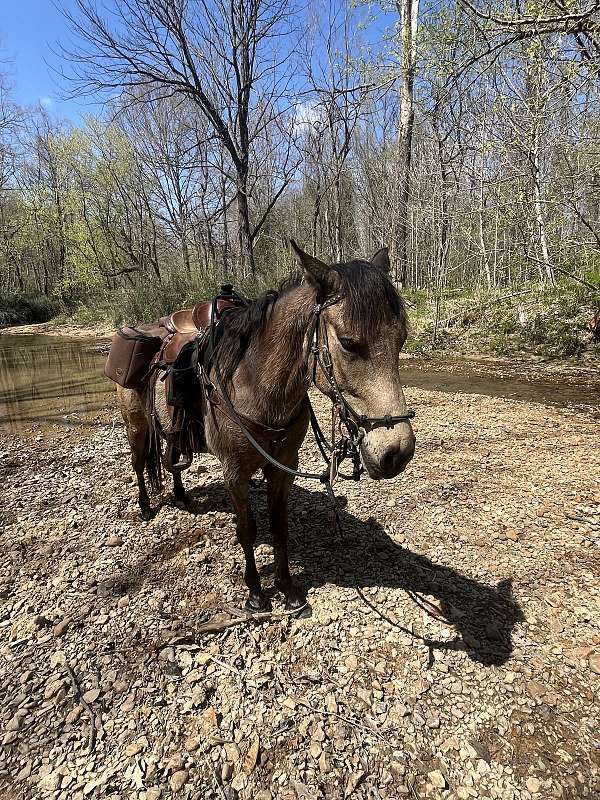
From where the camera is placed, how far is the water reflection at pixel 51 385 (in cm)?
828

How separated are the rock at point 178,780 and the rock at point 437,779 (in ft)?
3.75

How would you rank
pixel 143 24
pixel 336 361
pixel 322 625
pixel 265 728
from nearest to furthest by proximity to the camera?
pixel 336 361 < pixel 265 728 < pixel 322 625 < pixel 143 24

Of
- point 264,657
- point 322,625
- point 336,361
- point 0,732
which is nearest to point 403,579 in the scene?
point 322,625

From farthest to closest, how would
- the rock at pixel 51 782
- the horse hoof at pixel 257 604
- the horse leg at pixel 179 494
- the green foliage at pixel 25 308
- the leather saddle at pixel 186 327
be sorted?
the green foliage at pixel 25 308 → the horse leg at pixel 179 494 → the leather saddle at pixel 186 327 → the horse hoof at pixel 257 604 → the rock at pixel 51 782

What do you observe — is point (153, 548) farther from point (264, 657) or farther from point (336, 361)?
point (336, 361)

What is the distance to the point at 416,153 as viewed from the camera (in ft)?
47.8

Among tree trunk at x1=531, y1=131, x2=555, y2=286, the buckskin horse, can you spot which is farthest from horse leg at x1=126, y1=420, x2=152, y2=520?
tree trunk at x1=531, y1=131, x2=555, y2=286

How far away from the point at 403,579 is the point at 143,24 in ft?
49.8

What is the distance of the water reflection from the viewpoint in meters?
8.28

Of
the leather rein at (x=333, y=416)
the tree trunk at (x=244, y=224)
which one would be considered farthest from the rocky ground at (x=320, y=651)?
the tree trunk at (x=244, y=224)

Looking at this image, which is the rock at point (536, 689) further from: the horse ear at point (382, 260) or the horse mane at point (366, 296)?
the horse ear at point (382, 260)

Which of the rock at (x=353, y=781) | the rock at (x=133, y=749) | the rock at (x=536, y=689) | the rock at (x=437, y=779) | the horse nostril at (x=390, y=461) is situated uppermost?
the horse nostril at (x=390, y=461)

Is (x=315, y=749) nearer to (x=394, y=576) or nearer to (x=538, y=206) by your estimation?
(x=394, y=576)

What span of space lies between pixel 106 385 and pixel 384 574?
32.9ft
